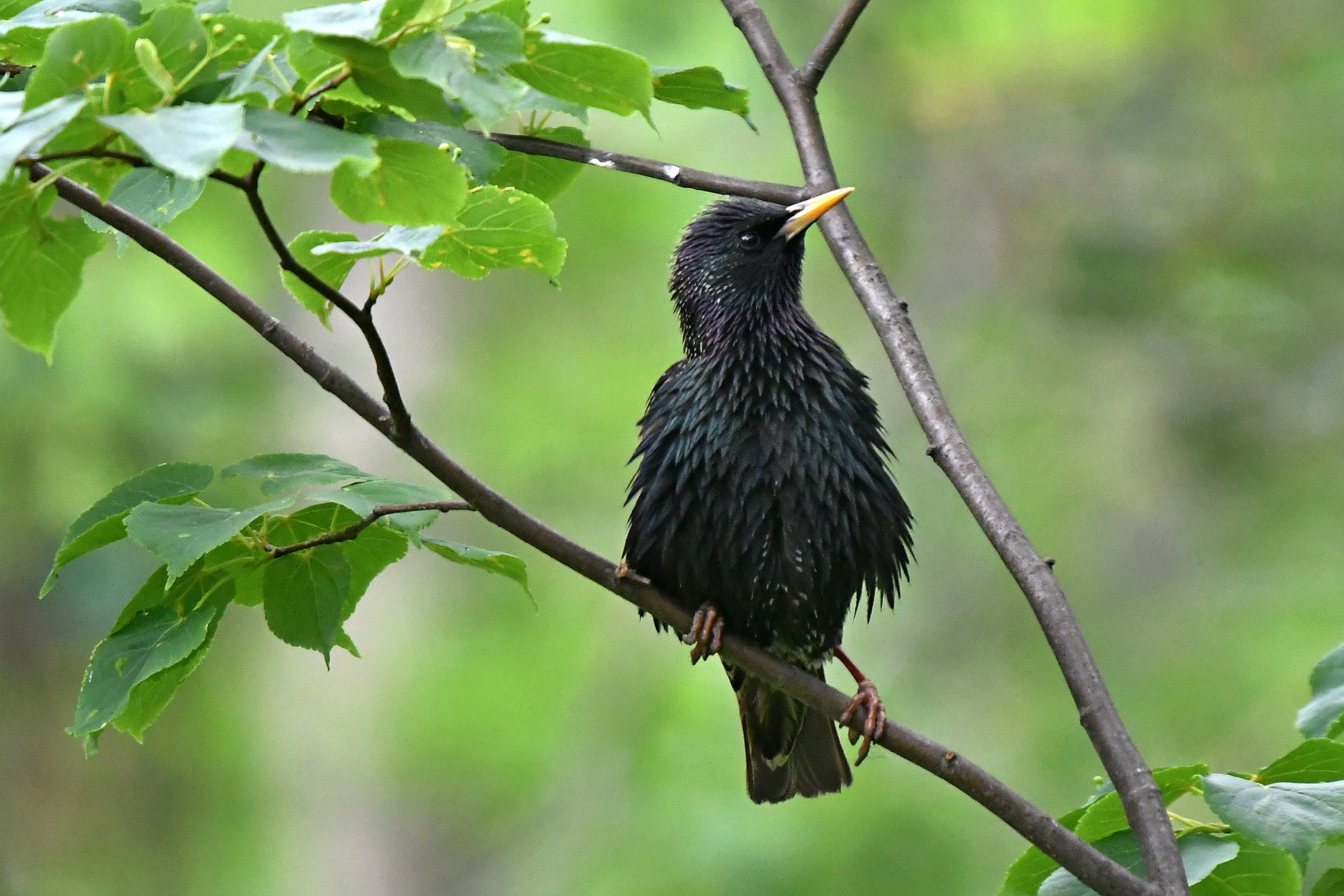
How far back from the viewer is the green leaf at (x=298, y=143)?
1.28 m

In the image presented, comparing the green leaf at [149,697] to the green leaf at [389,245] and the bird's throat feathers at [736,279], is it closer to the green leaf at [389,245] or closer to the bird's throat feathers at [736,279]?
the green leaf at [389,245]

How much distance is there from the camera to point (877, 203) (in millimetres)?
9633

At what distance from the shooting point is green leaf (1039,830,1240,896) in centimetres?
191

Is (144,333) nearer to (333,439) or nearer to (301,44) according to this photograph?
(333,439)

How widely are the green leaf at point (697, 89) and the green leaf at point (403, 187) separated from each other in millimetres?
841

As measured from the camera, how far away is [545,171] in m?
2.55

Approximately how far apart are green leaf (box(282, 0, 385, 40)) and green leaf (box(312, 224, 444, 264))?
28cm

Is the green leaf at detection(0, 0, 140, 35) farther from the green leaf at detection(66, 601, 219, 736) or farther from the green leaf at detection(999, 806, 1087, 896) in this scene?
the green leaf at detection(999, 806, 1087, 896)

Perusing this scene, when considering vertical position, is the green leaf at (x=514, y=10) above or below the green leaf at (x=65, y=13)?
above

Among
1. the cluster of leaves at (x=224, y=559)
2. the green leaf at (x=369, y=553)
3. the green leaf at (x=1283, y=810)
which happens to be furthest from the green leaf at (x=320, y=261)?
the green leaf at (x=1283, y=810)

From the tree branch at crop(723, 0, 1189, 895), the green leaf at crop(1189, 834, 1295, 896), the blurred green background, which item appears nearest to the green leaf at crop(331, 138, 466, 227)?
the tree branch at crop(723, 0, 1189, 895)

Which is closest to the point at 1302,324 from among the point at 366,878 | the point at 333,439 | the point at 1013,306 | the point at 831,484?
the point at 1013,306

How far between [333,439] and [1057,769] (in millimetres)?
4506

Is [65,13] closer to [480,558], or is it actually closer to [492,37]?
[492,37]
